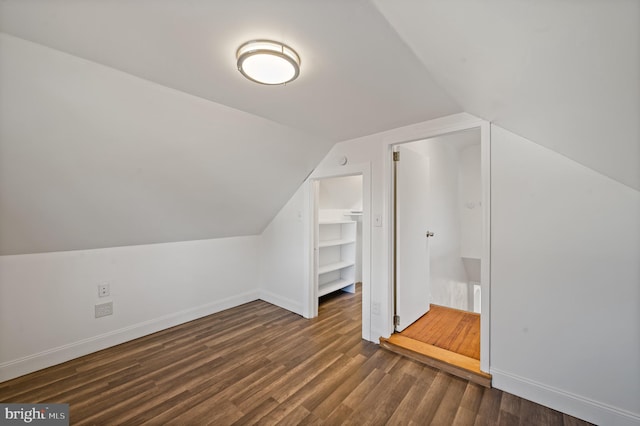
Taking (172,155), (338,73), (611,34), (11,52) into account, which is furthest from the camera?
(172,155)

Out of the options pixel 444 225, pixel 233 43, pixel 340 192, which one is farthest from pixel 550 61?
pixel 340 192

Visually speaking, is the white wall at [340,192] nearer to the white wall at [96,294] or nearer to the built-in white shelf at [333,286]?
the built-in white shelf at [333,286]

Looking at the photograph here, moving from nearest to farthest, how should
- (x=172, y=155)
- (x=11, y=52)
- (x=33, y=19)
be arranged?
(x=33, y=19) → (x=11, y=52) → (x=172, y=155)

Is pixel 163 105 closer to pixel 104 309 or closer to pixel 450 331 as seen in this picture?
pixel 104 309

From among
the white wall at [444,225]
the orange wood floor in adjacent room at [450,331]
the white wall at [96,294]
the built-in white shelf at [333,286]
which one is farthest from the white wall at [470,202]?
the white wall at [96,294]

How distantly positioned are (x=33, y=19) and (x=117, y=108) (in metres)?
0.56

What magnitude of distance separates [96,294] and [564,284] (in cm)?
384

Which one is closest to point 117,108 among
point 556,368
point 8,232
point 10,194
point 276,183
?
point 10,194

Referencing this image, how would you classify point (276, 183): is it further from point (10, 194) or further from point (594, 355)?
point (594, 355)

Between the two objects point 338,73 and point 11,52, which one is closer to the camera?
point 11,52

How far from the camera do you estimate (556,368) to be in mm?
1729

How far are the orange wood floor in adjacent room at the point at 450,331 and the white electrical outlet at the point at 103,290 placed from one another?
2977mm

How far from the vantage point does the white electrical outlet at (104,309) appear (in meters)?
2.45

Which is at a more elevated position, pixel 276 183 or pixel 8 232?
pixel 276 183
